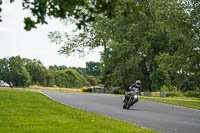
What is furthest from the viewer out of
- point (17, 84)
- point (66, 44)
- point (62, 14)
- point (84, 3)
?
point (17, 84)

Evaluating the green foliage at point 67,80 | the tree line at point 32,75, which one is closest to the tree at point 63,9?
the tree line at point 32,75

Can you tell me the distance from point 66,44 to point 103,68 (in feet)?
28.6

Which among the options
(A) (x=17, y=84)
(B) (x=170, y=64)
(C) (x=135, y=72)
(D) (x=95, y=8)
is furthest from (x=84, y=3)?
(A) (x=17, y=84)

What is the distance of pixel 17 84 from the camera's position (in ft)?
272

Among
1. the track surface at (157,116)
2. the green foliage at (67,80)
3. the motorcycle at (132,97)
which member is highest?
the green foliage at (67,80)

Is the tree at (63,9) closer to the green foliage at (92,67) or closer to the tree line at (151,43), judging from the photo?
the tree line at (151,43)

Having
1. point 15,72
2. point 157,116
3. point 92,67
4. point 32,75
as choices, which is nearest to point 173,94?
point 157,116

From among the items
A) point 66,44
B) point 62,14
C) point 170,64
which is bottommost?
point 62,14

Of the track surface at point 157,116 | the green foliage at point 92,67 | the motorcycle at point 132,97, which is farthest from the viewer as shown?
the green foliage at point 92,67

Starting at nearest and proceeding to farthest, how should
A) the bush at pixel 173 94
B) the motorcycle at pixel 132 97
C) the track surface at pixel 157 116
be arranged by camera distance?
the track surface at pixel 157 116, the motorcycle at pixel 132 97, the bush at pixel 173 94

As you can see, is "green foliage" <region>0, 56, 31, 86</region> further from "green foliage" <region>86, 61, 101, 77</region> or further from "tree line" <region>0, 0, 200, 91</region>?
"green foliage" <region>86, 61, 101, 77</region>

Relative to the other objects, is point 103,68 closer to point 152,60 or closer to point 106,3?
point 152,60

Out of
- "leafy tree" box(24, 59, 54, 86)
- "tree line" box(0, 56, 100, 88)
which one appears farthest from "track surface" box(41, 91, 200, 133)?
"leafy tree" box(24, 59, 54, 86)

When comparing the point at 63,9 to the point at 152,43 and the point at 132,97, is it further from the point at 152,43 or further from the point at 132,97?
the point at 152,43
